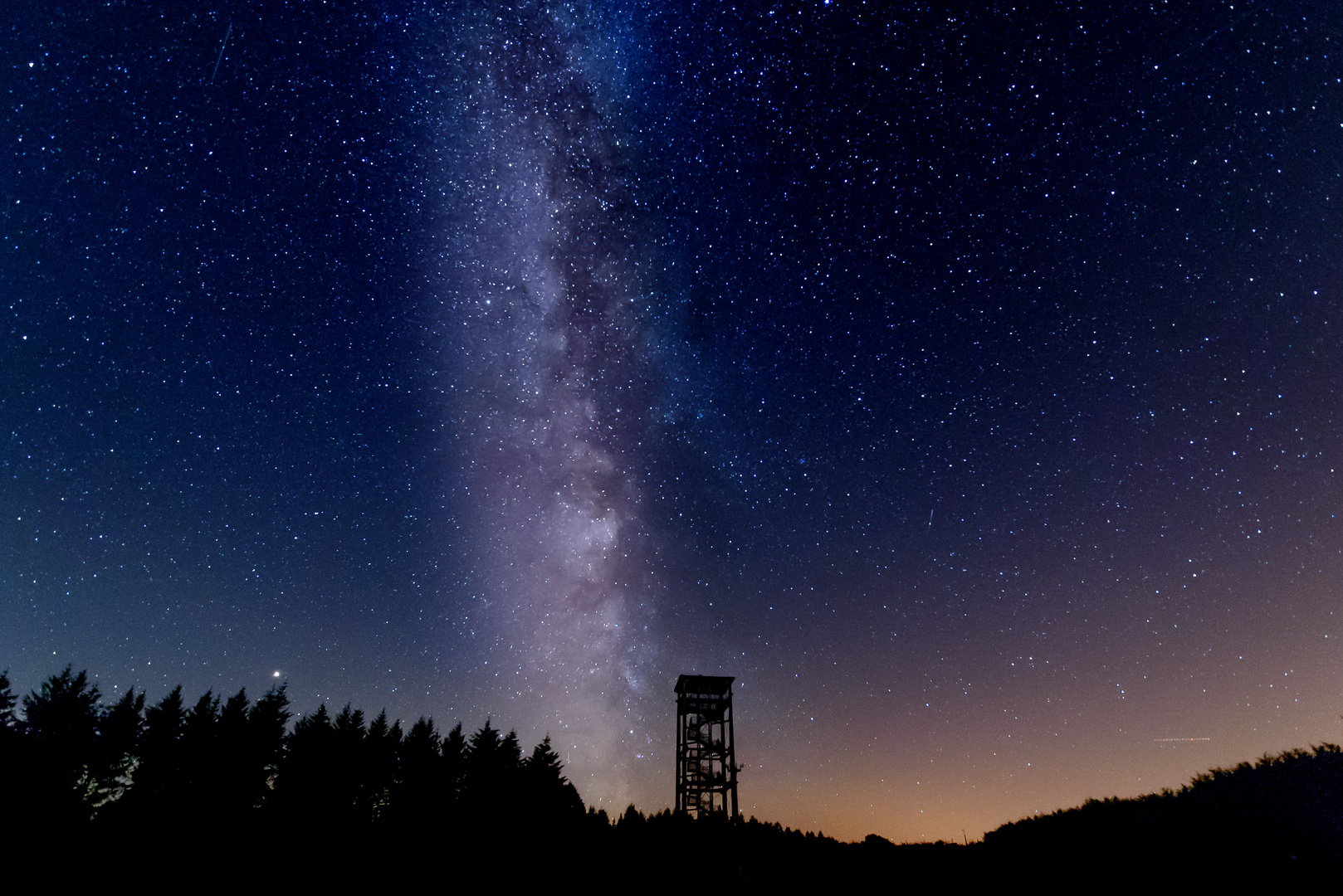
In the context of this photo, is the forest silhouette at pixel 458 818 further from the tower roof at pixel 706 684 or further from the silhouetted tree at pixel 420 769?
the tower roof at pixel 706 684

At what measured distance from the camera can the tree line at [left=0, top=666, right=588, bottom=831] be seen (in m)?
25.0

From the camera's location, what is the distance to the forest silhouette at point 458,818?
15.0m

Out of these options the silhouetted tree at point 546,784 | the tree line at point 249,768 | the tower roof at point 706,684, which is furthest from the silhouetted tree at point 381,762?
the tower roof at point 706,684

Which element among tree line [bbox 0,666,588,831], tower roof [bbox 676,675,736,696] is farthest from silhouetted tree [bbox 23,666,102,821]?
tower roof [bbox 676,675,736,696]

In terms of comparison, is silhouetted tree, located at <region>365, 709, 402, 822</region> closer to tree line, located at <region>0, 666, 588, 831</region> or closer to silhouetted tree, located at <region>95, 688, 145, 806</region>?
tree line, located at <region>0, 666, 588, 831</region>

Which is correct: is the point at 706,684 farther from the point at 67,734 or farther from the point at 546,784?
the point at 67,734

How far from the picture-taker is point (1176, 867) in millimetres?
13898

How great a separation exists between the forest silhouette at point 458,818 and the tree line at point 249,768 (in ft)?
0.32

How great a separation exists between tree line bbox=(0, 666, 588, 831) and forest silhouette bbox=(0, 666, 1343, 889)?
0.10m

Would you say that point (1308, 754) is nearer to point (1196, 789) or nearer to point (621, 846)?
point (1196, 789)

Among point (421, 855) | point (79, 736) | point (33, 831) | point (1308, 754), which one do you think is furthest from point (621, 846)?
point (79, 736)

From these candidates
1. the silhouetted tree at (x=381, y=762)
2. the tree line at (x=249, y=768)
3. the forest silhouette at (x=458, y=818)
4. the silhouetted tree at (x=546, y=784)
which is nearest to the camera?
the forest silhouette at (x=458, y=818)

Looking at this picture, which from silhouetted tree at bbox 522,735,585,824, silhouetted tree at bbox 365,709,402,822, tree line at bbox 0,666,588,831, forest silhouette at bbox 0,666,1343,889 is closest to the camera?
forest silhouette at bbox 0,666,1343,889

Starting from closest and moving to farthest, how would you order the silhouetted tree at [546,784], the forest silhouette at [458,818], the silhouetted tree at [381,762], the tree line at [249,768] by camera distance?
the forest silhouette at [458,818]
the tree line at [249,768]
the silhouetted tree at [546,784]
the silhouetted tree at [381,762]
